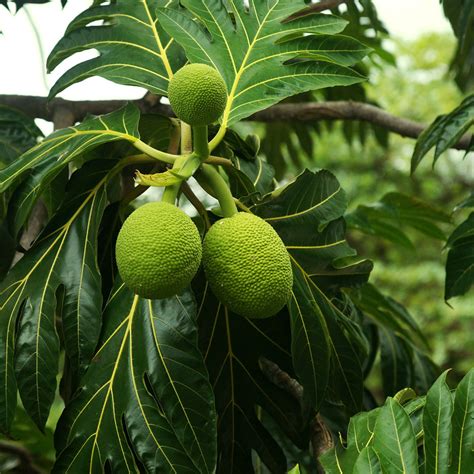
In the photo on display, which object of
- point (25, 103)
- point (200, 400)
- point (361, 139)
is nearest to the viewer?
point (200, 400)

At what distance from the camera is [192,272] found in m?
0.85

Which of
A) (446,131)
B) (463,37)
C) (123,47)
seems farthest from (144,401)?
(463,37)

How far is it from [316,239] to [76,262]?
1.10ft

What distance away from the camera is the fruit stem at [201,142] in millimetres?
955

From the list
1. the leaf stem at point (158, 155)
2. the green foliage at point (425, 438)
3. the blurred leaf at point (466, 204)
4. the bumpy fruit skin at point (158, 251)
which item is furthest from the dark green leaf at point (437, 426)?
the blurred leaf at point (466, 204)

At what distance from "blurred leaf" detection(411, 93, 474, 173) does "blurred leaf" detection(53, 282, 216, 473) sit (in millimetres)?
478

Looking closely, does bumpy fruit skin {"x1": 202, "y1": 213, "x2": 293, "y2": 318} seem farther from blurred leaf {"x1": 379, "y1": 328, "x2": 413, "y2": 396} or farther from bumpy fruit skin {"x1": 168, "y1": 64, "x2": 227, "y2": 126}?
blurred leaf {"x1": 379, "y1": 328, "x2": 413, "y2": 396}

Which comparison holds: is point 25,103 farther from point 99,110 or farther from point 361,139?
point 361,139

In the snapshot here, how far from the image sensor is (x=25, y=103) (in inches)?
57.1

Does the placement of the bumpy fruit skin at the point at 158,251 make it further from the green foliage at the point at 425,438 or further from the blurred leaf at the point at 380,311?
the blurred leaf at the point at 380,311

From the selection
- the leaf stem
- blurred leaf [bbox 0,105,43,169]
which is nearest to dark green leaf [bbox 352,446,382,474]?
the leaf stem

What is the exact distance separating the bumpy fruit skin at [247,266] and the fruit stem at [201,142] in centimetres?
10

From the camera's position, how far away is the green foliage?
84 cm

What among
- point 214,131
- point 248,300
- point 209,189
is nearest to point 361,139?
point 214,131
